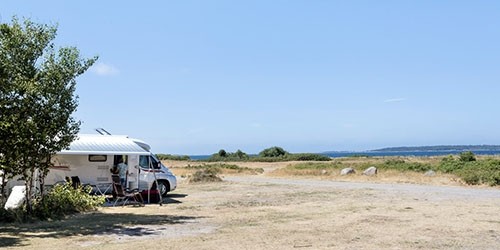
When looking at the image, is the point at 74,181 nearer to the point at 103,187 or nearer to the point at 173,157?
the point at 103,187

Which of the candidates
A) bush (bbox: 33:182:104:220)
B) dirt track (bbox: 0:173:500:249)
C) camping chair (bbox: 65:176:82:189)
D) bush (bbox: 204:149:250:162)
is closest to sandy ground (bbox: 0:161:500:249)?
dirt track (bbox: 0:173:500:249)

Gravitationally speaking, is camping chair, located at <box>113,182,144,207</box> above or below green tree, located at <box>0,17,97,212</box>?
below

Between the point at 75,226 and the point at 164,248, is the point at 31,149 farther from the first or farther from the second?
the point at 164,248

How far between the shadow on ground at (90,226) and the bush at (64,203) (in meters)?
0.52

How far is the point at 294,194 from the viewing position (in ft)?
70.8

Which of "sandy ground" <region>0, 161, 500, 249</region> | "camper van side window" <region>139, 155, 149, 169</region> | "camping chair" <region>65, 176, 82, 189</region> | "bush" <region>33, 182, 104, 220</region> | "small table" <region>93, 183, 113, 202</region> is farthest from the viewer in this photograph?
"camper van side window" <region>139, 155, 149, 169</region>

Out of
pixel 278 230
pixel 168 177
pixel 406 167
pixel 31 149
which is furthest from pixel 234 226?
pixel 406 167

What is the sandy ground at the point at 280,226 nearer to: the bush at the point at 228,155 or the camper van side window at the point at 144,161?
the camper van side window at the point at 144,161

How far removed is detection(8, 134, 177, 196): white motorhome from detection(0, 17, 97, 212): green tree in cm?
385

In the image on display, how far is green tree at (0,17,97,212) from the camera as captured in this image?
1258 centimetres

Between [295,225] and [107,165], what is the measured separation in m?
10.1

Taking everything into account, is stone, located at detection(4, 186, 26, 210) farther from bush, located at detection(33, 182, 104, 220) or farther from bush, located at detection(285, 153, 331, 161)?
bush, located at detection(285, 153, 331, 161)

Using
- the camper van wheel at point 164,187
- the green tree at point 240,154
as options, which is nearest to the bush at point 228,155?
the green tree at point 240,154

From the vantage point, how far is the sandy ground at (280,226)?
9.85m
